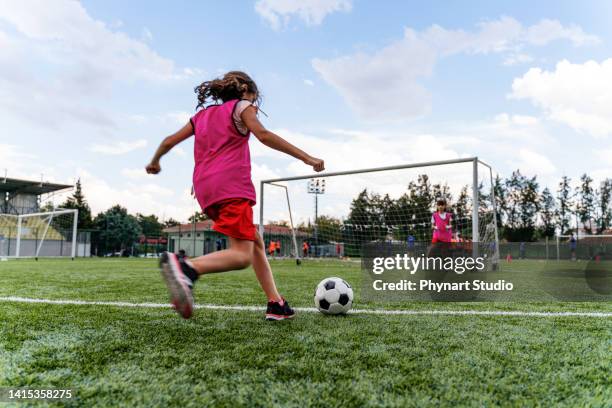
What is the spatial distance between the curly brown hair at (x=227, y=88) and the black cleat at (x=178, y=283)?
4.05 feet

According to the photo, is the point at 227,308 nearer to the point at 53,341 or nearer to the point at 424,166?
the point at 53,341

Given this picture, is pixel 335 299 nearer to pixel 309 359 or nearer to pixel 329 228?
pixel 309 359

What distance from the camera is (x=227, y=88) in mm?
3098

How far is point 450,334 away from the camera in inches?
109

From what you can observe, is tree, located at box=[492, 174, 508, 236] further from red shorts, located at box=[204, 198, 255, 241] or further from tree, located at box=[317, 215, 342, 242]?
red shorts, located at box=[204, 198, 255, 241]

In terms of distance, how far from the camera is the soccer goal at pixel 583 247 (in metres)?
28.1

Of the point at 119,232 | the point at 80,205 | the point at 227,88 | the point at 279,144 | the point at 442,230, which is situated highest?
the point at 80,205

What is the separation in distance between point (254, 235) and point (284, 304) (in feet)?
2.31

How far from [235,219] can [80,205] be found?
7270cm

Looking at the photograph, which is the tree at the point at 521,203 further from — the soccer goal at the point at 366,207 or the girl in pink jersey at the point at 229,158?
the girl in pink jersey at the point at 229,158

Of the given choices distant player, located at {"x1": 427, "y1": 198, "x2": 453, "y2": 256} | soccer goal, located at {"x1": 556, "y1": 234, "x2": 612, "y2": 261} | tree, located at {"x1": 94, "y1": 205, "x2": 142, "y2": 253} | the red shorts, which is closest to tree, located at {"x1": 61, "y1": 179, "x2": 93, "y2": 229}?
tree, located at {"x1": 94, "y1": 205, "x2": 142, "y2": 253}

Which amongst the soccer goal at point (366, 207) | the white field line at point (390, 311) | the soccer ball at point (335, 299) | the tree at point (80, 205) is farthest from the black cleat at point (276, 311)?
the tree at point (80, 205)

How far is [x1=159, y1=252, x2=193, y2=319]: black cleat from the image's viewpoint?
2.31 meters

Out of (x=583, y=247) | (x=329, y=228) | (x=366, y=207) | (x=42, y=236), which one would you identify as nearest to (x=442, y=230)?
(x=366, y=207)
